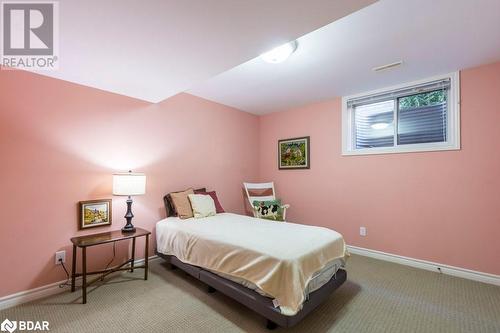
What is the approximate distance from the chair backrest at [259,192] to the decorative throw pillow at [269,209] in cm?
14

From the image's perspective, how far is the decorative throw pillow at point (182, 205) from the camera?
2850 millimetres

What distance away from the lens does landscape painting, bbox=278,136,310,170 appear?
3.83 meters

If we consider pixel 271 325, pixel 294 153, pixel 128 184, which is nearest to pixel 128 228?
pixel 128 184

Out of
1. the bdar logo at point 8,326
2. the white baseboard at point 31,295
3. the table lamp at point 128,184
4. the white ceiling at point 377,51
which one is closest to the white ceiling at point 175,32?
the white ceiling at point 377,51

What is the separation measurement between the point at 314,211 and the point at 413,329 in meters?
2.12

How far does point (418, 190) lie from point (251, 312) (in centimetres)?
246

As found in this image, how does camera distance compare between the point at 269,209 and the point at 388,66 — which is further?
the point at 269,209

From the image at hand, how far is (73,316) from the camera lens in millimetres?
1815

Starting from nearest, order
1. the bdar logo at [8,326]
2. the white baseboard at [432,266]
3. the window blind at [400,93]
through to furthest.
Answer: the bdar logo at [8,326]
the white baseboard at [432,266]
the window blind at [400,93]

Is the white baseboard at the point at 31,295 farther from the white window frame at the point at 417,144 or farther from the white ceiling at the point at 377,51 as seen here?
the white window frame at the point at 417,144

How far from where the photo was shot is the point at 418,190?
2785mm

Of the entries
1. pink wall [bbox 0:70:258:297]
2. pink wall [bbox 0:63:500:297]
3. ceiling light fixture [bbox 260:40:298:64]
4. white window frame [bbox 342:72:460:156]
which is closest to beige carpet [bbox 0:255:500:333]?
pink wall [bbox 0:63:500:297]

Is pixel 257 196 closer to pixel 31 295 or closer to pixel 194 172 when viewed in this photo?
pixel 194 172

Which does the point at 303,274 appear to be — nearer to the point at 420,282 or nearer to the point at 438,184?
the point at 420,282
